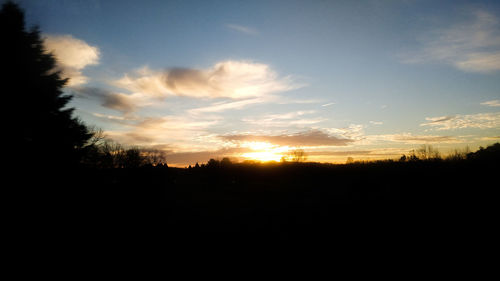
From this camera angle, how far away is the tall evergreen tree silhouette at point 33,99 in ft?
45.3

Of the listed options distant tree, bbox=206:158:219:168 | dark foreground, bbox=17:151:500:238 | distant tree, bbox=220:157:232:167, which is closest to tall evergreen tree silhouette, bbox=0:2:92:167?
dark foreground, bbox=17:151:500:238

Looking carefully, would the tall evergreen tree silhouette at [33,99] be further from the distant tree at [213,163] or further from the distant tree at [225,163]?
the distant tree at [225,163]

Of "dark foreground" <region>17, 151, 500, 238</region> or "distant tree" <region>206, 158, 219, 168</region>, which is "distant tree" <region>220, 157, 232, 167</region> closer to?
"distant tree" <region>206, 158, 219, 168</region>

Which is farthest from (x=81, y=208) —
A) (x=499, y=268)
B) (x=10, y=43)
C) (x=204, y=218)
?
(x=499, y=268)

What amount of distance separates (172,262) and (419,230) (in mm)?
11279

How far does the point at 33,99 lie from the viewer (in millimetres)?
14922

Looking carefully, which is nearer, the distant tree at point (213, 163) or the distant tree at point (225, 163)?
the distant tree at point (213, 163)

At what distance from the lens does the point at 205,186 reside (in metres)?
33.5

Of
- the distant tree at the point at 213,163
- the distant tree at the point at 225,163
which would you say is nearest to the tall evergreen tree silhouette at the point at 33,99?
the distant tree at the point at 213,163

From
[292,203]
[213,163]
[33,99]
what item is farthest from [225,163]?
[33,99]

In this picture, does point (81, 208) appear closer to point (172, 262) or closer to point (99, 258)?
point (99, 258)

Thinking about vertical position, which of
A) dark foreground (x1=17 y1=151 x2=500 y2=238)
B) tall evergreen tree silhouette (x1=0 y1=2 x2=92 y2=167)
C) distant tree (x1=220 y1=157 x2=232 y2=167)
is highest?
tall evergreen tree silhouette (x1=0 y1=2 x2=92 y2=167)

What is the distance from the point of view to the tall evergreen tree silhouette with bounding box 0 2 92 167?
13.8 meters

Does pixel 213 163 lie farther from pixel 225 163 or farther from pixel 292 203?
pixel 292 203
